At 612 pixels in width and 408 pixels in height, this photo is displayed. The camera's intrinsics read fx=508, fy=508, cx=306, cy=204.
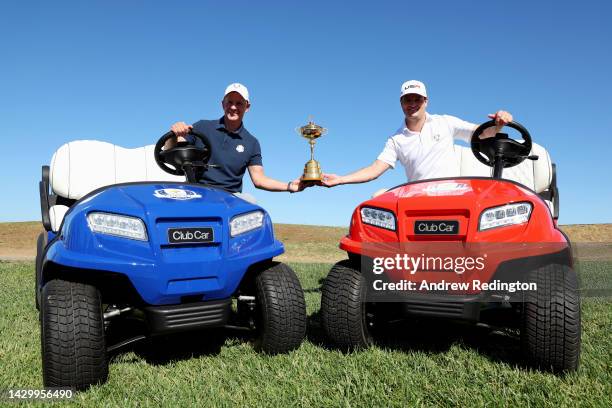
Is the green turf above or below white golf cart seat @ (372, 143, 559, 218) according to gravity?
below

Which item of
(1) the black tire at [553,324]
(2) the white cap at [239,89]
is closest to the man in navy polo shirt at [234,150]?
(2) the white cap at [239,89]

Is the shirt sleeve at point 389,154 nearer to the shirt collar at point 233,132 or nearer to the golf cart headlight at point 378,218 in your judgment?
the shirt collar at point 233,132

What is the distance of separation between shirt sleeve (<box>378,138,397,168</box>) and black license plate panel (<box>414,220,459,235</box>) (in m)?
1.92

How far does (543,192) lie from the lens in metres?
5.27

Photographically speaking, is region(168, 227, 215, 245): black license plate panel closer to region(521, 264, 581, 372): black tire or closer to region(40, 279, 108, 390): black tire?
region(40, 279, 108, 390): black tire

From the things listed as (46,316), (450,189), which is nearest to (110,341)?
(46,316)

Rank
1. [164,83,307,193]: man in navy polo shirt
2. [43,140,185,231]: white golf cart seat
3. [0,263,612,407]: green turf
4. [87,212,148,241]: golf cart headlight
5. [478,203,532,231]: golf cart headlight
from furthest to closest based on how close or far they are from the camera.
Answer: [164,83,307,193]: man in navy polo shirt
[43,140,185,231]: white golf cart seat
[478,203,532,231]: golf cart headlight
[87,212,148,241]: golf cart headlight
[0,263,612,407]: green turf

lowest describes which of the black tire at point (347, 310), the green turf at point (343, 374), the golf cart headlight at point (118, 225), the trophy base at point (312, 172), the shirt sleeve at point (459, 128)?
the green turf at point (343, 374)

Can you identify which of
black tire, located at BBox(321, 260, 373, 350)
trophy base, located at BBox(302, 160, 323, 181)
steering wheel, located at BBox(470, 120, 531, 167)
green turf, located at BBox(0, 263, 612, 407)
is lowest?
green turf, located at BBox(0, 263, 612, 407)

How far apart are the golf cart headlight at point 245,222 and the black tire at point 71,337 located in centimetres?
85

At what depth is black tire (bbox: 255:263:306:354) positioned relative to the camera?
10.3 feet

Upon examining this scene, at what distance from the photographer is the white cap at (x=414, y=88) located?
14.4ft

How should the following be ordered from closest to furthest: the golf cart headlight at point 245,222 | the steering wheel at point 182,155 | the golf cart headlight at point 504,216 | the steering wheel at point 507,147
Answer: the golf cart headlight at point 504,216 < the golf cart headlight at point 245,222 < the steering wheel at point 507,147 < the steering wheel at point 182,155

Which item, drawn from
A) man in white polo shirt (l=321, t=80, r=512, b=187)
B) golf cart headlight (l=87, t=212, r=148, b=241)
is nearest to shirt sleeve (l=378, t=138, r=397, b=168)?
man in white polo shirt (l=321, t=80, r=512, b=187)
